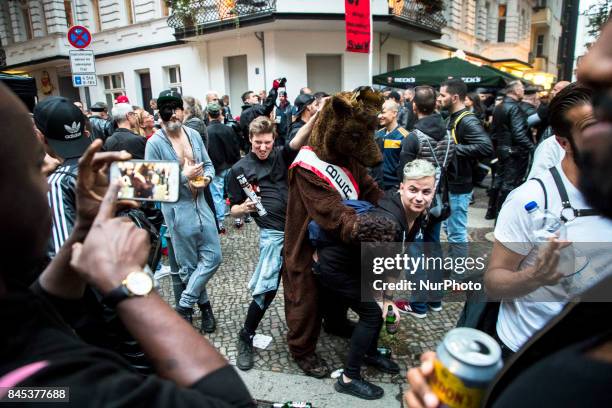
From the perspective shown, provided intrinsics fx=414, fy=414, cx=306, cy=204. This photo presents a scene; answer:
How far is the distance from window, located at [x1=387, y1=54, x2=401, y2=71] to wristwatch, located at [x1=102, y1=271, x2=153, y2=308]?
16739 millimetres

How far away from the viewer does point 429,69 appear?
32.8ft

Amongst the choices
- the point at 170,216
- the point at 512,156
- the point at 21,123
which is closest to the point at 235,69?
the point at 512,156

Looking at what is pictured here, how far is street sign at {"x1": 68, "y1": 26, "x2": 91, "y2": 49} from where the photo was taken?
23.1 feet

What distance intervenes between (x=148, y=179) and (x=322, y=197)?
4.95 ft

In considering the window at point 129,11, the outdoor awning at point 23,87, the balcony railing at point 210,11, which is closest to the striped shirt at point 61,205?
the outdoor awning at point 23,87

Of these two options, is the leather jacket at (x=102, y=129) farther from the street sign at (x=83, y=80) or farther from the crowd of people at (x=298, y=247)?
the crowd of people at (x=298, y=247)

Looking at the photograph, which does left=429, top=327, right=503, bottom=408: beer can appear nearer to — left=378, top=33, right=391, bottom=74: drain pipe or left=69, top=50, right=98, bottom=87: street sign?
left=69, top=50, right=98, bottom=87: street sign

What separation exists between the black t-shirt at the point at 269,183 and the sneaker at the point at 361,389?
125 centimetres

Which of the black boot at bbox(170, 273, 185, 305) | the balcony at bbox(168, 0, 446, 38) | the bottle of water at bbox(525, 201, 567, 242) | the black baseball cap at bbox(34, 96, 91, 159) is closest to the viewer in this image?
the bottle of water at bbox(525, 201, 567, 242)

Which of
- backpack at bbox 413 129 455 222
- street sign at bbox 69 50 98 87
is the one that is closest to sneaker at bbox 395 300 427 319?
backpack at bbox 413 129 455 222

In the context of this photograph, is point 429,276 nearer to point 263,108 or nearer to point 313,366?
point 313,366

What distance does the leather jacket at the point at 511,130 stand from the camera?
611cm

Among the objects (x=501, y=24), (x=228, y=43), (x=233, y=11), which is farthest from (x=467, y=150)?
(x=501, y=24)

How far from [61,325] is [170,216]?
8.97 feet
